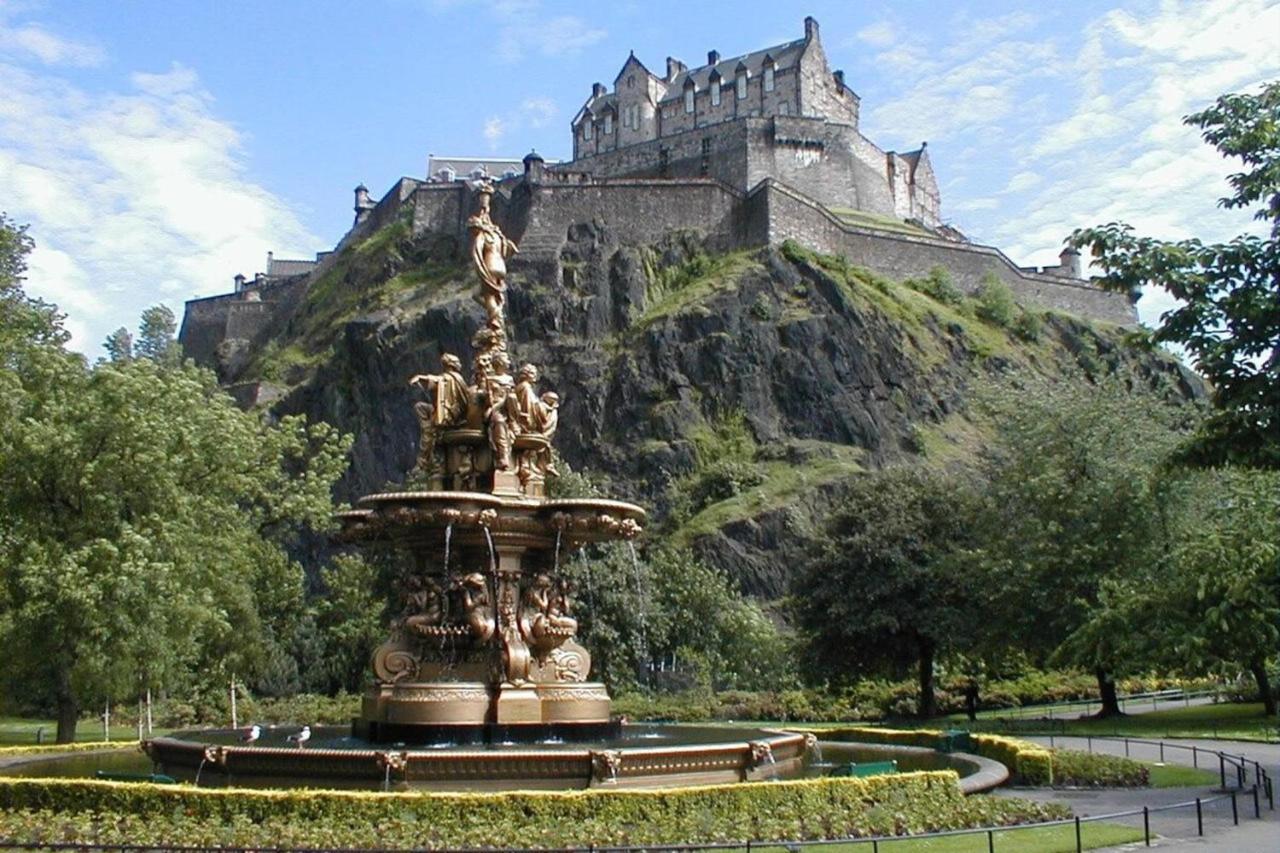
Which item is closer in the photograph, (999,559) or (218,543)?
(218,543)

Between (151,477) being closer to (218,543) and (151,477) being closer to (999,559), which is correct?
(218,543)

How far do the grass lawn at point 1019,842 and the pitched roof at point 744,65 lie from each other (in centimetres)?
8914

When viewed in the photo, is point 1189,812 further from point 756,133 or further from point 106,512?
point 756,133

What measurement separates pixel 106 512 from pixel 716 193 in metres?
59.1

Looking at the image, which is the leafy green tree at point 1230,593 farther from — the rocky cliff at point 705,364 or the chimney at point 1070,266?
the chimney at point 1070,266

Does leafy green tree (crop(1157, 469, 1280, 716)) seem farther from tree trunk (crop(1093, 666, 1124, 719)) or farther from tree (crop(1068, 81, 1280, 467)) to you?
tree (crop(1068, 81, 1280, 467))

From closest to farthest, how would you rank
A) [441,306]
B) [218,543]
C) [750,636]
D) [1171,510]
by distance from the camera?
[218,543]
[1171,510]
[750,636]
[441,306]

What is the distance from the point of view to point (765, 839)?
1122 cm

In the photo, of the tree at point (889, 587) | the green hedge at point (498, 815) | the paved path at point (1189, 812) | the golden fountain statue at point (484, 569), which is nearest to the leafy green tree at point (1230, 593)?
the paved path at point (1189, 812)

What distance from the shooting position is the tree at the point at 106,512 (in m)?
25.2

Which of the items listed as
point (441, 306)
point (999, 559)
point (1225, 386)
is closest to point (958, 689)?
point (999, 559)

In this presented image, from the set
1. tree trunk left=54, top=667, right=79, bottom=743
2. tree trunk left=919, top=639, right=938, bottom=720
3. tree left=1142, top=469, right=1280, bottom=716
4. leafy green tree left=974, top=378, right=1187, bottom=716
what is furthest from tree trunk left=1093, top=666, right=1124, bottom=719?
tree trunk left=54, top=667, right=79, bottom=743

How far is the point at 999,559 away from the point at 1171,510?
15.5 ft

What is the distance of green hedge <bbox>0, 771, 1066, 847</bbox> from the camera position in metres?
10.8
